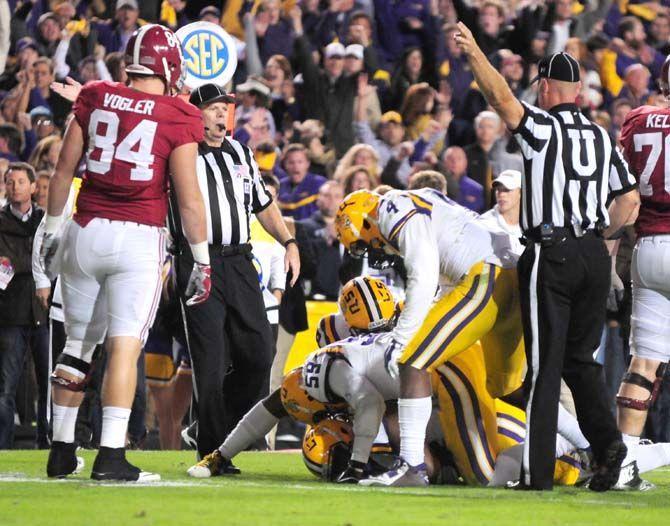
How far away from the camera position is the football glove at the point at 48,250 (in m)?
7.28

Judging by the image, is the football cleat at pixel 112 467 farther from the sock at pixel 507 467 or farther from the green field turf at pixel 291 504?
the sock at pixel 507 467

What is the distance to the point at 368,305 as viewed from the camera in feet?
27.2

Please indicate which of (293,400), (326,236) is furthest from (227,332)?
(326,236)

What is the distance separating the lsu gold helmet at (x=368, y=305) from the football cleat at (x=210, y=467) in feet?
3.37

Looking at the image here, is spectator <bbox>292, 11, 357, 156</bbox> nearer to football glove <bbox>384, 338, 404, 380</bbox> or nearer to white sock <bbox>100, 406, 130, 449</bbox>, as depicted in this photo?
football glove <bbox>384, 338, 404, 380</bbox>

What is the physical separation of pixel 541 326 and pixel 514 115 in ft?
3.30

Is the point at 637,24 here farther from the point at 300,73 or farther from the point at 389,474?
the point at 389,474

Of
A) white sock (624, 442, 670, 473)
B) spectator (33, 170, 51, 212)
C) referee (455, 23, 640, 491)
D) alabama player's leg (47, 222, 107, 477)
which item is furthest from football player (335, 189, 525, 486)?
spectator (33, 170, 51, 212)

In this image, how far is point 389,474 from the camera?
7.49 m

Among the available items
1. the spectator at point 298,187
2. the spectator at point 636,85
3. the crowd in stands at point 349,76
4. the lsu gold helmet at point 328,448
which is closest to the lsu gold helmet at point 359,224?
the lsu gold helmet at point 328,448

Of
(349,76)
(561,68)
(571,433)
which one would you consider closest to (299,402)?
(571,433)

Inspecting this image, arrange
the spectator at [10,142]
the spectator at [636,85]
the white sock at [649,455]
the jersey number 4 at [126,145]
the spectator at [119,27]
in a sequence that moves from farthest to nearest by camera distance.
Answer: the spectator at [636,85]
the spectator at [119,27]
the spectator at [10,142]
the white sock at [649,455]
the jersey number 4 at [126,145]

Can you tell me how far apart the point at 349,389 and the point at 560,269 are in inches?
51.4

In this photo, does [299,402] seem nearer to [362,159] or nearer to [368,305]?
[368,305]
